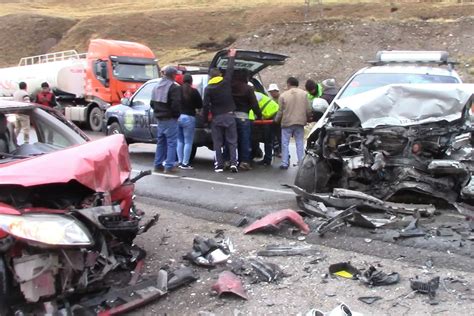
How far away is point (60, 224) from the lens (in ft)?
12.6

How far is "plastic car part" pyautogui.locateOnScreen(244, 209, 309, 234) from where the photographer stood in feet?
20.1

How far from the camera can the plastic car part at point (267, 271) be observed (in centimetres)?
488

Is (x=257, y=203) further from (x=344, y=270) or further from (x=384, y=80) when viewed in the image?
(x=344, y=270)

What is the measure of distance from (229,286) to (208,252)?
2.80 feet

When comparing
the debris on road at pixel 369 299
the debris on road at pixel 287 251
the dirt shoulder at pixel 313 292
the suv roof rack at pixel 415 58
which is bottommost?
the debris on road at pixel 287 251

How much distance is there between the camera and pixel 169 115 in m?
10.2

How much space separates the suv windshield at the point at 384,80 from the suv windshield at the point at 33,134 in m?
4.14

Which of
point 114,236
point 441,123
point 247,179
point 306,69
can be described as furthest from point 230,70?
point 306,69

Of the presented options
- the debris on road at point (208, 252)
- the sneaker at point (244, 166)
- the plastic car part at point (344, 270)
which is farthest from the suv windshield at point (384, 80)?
the plastic car part at point (344, 270)

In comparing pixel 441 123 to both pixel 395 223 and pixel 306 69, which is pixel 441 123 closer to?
pixel 395 223

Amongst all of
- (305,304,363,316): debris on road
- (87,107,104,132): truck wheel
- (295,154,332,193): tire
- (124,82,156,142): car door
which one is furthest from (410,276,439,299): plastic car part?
(87,107,104,132): truck wheel

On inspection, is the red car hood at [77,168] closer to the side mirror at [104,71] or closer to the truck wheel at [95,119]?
the side mirror at [104,71]

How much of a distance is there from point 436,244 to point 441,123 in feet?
6.46

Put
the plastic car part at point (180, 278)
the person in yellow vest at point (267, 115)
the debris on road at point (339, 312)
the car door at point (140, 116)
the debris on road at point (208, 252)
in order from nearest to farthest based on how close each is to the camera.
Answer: the debris on road at point (339, 312) < the plastic car part at point (180, 278) < the debris on road at point (208, 252) < the person in yellow vest at point (267, 115) < the car door at point (140, 116)
